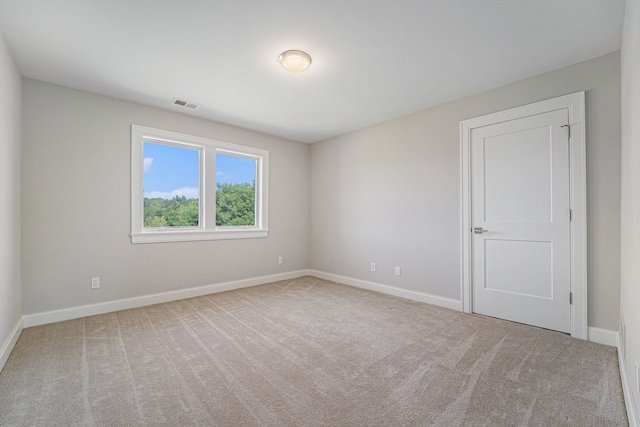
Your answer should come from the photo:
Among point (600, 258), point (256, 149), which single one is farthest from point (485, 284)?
point (256, 149)

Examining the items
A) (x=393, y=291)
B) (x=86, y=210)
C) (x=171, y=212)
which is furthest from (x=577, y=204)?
(x=86, y=210)

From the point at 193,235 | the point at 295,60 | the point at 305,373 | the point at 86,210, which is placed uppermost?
the point at 295,60

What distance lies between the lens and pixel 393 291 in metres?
4.05

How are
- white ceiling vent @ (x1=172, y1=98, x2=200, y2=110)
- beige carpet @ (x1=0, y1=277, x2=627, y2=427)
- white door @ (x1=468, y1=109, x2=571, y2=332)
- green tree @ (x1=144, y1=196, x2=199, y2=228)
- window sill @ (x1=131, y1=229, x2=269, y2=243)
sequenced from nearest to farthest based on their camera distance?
beige carpet @ (x1=0, y1=277, x2=627, y2=427), white door @ (x1=468, y1=109, x2=571, y2=332), white ceiling vent @ (x1=172, y1=98, x2=200, y2=110), window sill @ (x1=131, y1=229, x2=269, y2=243), green tree @ (x1=144, y1=196, x2=199, y2=228)

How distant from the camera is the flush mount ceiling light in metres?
2.44

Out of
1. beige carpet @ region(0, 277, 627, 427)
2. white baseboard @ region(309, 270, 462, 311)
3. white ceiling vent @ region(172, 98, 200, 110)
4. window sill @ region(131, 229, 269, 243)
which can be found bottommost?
beige carpet @ region(0, 277, 627, 427)

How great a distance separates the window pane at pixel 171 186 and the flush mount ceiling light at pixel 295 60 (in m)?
2.23

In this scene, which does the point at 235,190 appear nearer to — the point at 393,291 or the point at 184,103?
the point at 184,103

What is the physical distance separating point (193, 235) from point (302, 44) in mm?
2855

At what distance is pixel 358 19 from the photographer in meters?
2.05

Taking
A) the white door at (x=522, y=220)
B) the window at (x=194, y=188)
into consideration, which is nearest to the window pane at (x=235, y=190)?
the window at (x=194, y=188)

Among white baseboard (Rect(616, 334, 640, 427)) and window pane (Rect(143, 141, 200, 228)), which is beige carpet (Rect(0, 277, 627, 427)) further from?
window pane (Rect(143, 141, 200, 228))

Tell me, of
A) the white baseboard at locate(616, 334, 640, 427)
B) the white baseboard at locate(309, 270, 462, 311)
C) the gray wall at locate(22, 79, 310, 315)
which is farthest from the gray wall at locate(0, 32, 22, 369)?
the white baseboard at locate(616, 334, 640, 427)

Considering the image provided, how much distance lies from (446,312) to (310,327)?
5.28ft
